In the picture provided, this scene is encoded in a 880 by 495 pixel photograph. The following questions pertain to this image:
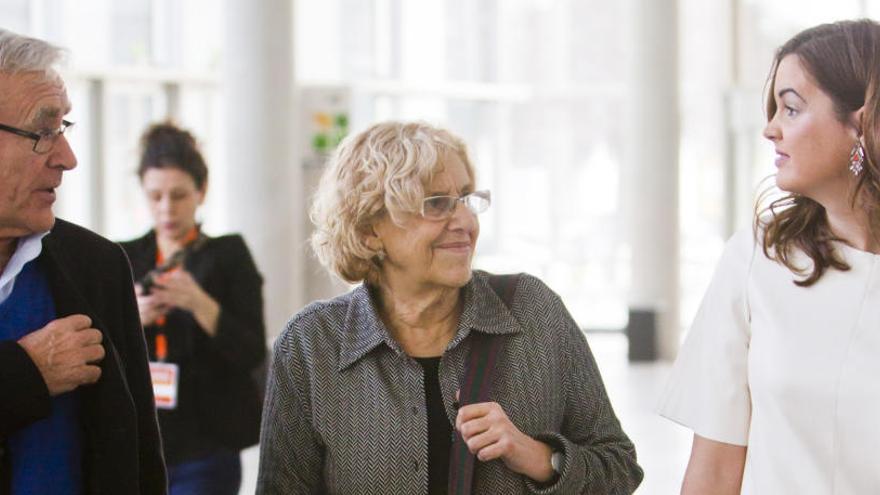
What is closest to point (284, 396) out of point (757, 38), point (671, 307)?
point (671, 307)

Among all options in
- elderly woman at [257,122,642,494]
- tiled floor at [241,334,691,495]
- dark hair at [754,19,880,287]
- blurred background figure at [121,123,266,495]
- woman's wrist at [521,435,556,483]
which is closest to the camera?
dark hair at [754,19,880,287]

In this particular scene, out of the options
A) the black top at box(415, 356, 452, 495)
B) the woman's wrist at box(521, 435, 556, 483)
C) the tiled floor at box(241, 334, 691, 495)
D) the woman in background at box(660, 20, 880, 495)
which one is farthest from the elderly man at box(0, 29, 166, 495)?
the tiled floor at box(241, 334, 691, 495)

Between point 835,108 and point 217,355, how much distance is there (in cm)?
226

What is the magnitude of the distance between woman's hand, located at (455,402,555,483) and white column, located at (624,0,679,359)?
1037 cm

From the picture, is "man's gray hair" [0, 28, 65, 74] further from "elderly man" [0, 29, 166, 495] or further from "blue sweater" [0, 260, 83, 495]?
"blue sweater" [0, 260, 83, 495]

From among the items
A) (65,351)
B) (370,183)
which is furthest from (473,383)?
(65,351)

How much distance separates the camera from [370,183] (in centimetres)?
275

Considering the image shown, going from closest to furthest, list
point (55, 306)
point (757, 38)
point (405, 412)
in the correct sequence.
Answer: point (55, 306), point (405, 412), point (757, 38)

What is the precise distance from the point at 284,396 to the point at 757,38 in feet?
46.4

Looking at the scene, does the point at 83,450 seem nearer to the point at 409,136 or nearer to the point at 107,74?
the point at 409,136

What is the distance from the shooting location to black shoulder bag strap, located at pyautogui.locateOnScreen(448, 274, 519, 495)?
101 inches

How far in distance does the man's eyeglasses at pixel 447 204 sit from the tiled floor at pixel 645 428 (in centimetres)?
274

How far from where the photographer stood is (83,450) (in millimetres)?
2441

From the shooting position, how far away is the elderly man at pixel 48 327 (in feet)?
7.53
